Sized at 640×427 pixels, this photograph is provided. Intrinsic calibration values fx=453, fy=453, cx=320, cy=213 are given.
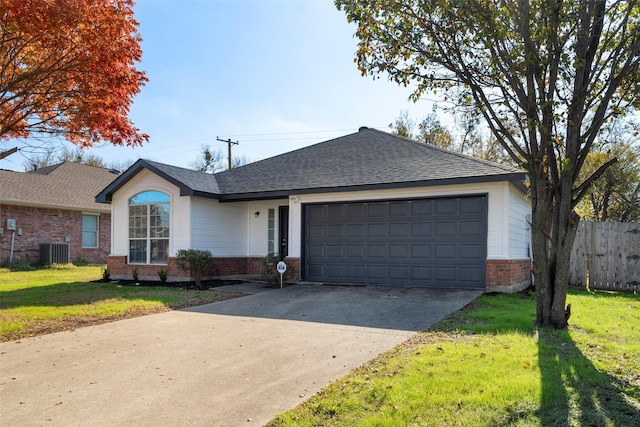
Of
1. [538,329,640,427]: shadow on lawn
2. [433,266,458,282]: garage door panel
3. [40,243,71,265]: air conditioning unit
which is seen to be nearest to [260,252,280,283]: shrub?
[433,266,458,282]: garage door panel

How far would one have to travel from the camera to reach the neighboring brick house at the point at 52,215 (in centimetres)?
1894

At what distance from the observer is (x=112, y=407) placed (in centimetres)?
404

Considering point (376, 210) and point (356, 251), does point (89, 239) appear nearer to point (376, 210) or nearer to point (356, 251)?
point (356, 251)

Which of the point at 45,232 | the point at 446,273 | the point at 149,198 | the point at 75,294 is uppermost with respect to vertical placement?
the point at 149,198

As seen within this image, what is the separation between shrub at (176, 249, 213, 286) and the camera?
13.1 meters

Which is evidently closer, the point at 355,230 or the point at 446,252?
the point at 446,252

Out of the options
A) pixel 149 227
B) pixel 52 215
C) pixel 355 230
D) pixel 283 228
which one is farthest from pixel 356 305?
pixel 52 215

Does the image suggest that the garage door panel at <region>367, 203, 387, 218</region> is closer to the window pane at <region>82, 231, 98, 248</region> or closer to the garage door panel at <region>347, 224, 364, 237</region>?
the garage door panel at <region>347, 224, 364, 237</region>

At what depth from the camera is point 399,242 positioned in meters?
11.9

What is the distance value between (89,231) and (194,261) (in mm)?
12144

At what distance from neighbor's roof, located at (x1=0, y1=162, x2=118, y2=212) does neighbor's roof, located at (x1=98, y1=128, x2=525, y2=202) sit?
637cm

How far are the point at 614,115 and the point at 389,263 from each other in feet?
21.7

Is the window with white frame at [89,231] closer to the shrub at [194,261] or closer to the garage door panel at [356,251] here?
the shrub at [194,261]

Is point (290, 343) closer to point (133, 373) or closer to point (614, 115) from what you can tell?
point (133, 373)
